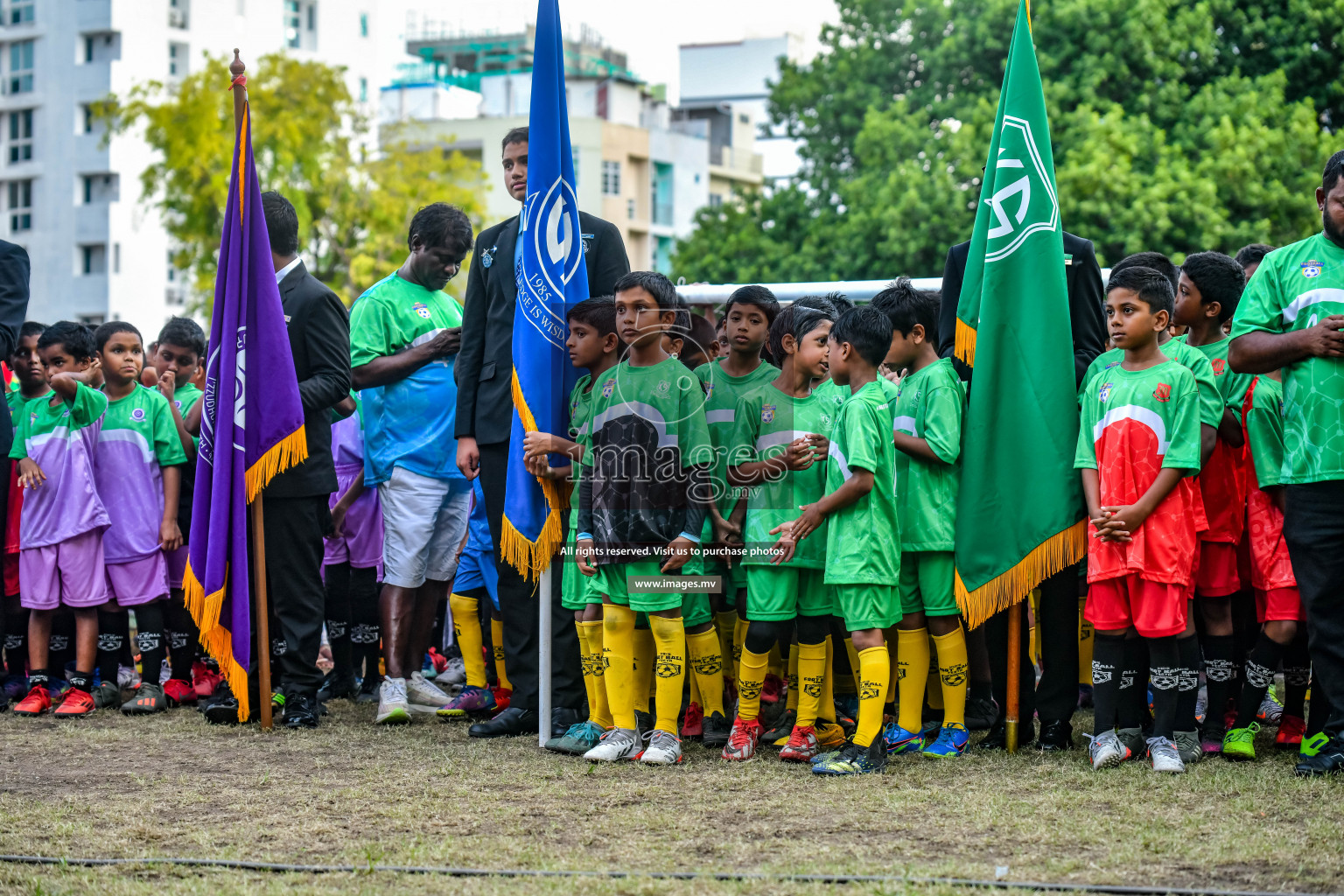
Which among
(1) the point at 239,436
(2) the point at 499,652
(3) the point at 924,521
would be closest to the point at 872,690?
(3) the point at 924,521

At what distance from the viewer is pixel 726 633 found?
686 centimetres

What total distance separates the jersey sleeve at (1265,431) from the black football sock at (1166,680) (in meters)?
0.79

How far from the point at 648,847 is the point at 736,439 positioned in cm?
230

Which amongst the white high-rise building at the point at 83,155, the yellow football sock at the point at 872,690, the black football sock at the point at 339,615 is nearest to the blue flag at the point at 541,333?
the yellow football sock at the point at 872,690

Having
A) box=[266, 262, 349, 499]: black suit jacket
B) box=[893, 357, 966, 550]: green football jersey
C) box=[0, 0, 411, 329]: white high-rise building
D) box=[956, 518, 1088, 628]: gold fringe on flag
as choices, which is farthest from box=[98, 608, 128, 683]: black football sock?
box=[0, 0, 411, 329]: white high-rise building

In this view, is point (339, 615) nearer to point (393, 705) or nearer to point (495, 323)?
point (393, 705)

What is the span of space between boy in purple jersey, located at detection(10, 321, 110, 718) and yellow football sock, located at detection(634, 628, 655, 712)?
3.15 m

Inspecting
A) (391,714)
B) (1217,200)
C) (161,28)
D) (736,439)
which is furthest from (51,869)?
(161,28)

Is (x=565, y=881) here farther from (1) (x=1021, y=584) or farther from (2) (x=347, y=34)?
(2) (x=347, y=34)

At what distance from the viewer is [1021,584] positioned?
5945 mm

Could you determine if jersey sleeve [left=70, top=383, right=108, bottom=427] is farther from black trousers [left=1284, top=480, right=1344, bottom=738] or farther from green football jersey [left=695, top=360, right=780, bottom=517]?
black trousers [left=1284, top=480, right=1344, bottom=738]

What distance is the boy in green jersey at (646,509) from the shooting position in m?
5.92

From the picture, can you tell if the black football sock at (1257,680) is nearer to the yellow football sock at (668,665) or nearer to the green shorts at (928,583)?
the green shorts at (928,583)

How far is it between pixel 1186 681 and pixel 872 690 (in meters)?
1.26
